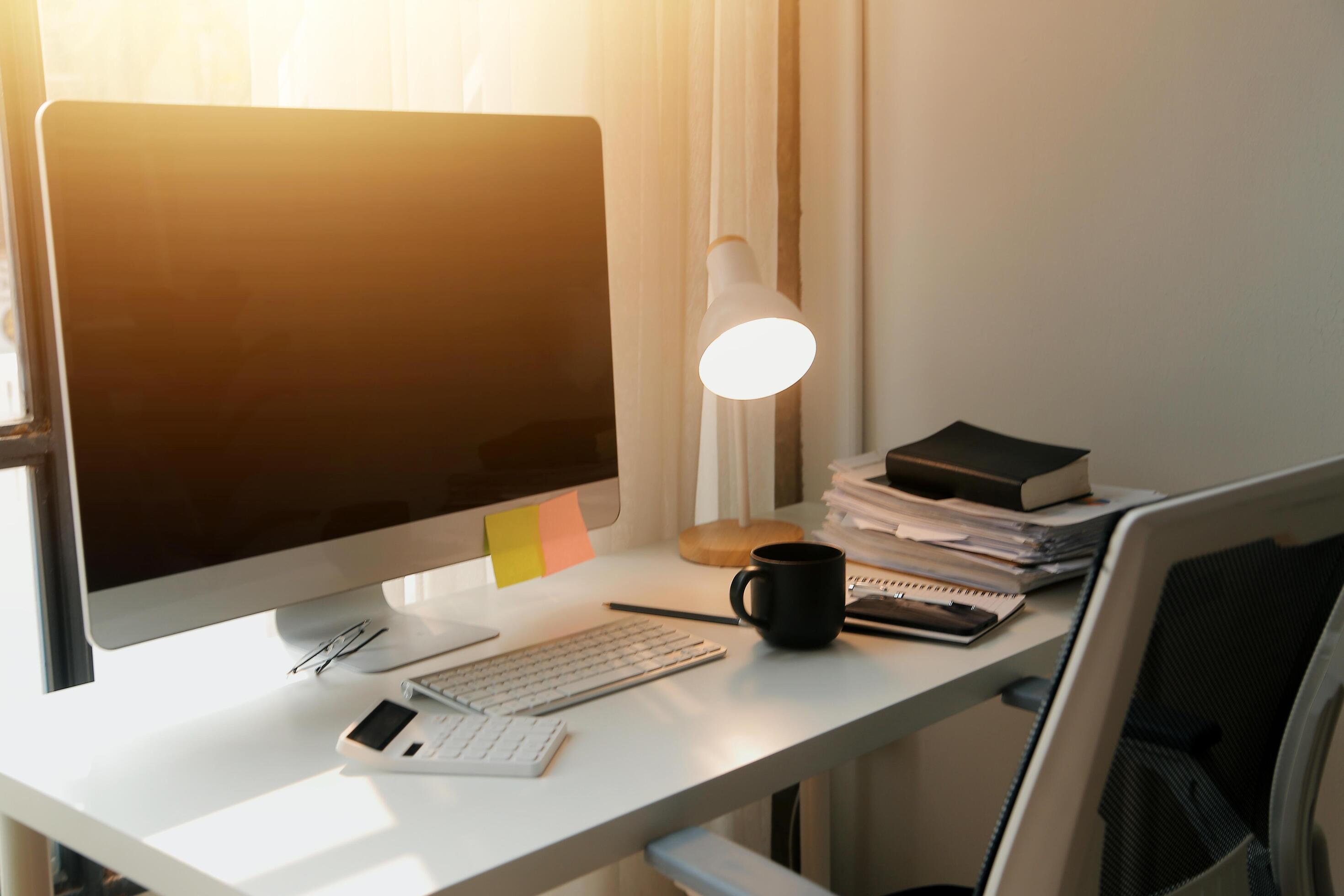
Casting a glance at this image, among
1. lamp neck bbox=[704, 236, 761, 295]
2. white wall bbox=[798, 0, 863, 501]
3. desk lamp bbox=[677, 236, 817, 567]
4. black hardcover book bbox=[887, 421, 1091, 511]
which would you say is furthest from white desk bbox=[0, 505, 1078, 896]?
white wall bbox=[798, 0, 863, 501]

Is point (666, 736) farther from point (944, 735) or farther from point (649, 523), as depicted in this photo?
point (944, 735)

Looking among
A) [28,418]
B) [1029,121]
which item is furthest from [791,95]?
[28,418]

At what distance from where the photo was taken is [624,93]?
1398mm

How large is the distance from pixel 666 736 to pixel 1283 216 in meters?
0.94

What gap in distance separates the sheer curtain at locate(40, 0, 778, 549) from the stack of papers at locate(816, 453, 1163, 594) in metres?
0.30

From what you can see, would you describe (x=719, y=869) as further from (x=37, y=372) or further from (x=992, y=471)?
(x=37, y=372)

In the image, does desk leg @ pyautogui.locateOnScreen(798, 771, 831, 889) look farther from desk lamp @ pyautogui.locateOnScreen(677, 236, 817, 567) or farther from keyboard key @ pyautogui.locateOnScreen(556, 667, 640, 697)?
keyboard key @ pyautogui.locateOnScreen(556, 667, 640, 697)

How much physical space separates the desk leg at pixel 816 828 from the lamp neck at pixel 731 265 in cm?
67

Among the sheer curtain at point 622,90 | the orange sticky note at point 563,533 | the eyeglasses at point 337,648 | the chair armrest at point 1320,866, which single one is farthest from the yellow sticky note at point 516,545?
the chair armrest at point 1320,866

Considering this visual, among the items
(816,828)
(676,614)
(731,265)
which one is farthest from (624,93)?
(816,828)

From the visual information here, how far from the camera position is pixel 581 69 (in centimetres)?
138

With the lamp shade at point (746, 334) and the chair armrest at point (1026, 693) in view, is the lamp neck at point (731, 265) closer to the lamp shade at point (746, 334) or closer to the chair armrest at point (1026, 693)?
the lamp shade at point (746, 334)

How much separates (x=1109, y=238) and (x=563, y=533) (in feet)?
2.62

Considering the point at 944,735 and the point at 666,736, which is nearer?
the point at 666,736
